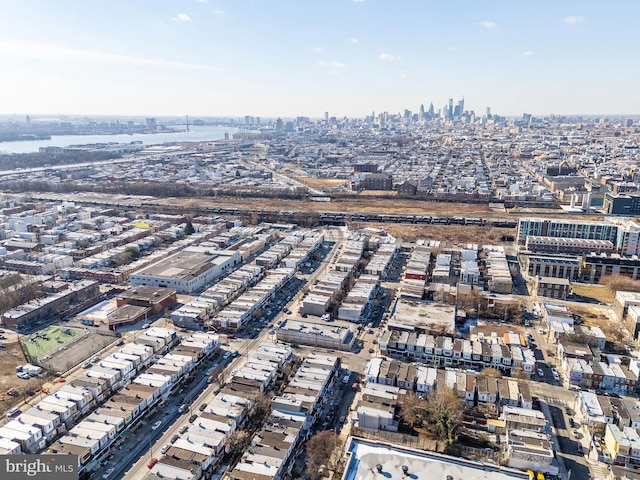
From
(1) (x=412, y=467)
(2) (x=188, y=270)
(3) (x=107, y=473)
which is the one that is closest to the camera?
(1) (x=412, y=467)

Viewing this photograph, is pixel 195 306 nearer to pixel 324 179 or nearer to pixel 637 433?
pixel 637 433

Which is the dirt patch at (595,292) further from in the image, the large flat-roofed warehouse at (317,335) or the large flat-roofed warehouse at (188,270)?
the large flat-roofed warehouse at (188,270)

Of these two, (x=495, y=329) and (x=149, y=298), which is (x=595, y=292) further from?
(x=149, y=298)

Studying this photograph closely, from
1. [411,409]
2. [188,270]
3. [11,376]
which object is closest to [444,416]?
[411,409]

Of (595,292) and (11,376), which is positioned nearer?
(11,376)

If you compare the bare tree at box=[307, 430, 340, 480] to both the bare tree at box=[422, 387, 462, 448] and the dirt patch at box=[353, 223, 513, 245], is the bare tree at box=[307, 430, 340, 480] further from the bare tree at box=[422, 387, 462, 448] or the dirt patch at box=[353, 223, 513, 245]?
the dirt patch at box=[353, 223, 513, 245]

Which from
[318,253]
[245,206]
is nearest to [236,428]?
[318,253]

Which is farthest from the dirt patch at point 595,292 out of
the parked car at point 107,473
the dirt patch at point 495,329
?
the parked car at point 107,473

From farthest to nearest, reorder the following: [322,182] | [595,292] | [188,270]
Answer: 1. [322,182]
2. [188,270]
3. [595,292]
